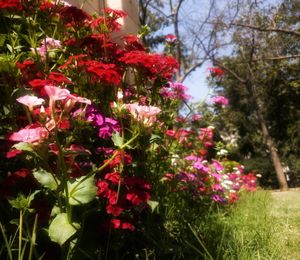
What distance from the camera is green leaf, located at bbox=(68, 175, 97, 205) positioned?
160 cm

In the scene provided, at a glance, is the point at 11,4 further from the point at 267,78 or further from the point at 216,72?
the point at 267,78

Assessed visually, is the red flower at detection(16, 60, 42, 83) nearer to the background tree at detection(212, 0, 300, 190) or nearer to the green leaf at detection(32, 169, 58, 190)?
the green leaf at detection(32, 169, 58, 190)

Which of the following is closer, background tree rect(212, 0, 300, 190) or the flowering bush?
the flowering bush

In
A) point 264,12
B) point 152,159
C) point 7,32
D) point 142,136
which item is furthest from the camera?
point 264,12

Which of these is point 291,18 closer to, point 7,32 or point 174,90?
point 174,90

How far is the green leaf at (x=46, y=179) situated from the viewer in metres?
1.65

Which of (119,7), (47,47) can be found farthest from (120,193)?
(119,7)

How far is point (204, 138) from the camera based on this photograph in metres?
5.09

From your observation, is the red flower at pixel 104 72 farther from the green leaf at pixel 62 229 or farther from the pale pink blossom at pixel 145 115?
the green leaf at pixel 62 229

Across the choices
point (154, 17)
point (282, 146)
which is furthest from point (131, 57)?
point (282, 146)

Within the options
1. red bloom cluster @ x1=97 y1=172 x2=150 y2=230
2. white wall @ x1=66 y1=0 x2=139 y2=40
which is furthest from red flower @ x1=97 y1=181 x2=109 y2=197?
white wall @ x1=66 y1=0 x2=139 y2=40

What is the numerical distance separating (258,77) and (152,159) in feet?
62.5

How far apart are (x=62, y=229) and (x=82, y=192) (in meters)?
0.16

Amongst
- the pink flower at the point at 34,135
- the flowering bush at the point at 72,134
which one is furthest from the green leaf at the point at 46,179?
the pink flower at the point at 34,135
